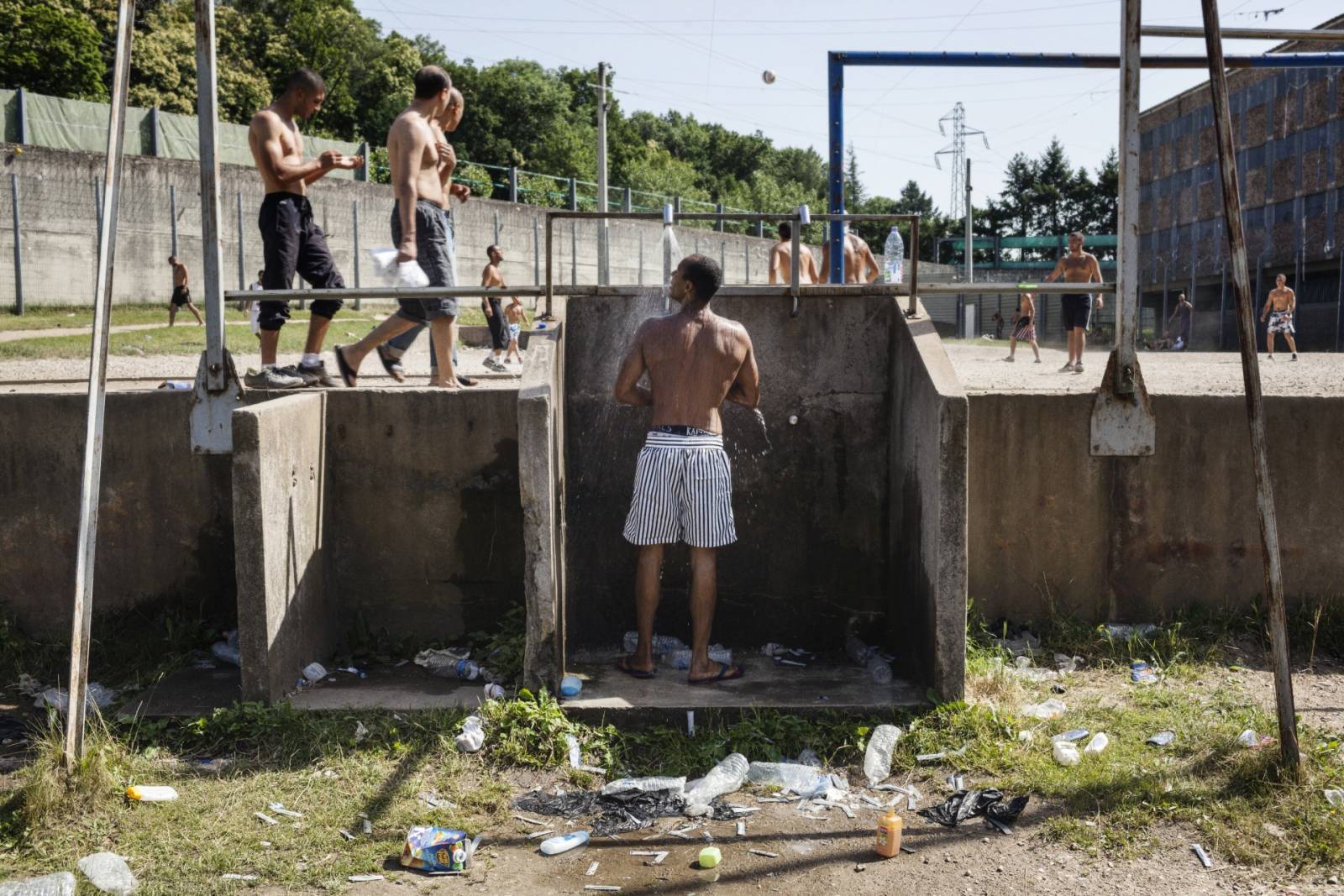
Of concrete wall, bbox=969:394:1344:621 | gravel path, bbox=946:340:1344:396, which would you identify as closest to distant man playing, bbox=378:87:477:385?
concrete wall, bbox=969:394:1344:621

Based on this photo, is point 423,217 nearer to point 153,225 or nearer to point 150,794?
point 150,794

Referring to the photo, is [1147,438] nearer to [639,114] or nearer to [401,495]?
[401,495]

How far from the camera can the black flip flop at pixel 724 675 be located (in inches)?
227

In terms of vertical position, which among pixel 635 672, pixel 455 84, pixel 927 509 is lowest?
pixel 635 672

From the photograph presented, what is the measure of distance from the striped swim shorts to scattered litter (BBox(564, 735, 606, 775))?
3.34 feet

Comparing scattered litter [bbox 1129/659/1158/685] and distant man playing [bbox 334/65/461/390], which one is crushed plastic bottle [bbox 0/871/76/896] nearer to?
distant man playing [bbox 334/65/461/390]

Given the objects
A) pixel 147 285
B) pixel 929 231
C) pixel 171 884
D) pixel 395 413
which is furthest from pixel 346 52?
pixel 171 884

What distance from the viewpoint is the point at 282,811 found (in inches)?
175

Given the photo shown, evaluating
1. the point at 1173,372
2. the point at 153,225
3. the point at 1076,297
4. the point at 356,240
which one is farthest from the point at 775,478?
the point at 153,225

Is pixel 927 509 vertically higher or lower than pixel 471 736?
higher

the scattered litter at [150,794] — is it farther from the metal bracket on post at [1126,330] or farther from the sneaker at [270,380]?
the metal bracket on post at [1126,330]

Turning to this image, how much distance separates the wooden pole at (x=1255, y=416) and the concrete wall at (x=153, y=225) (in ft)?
52.6

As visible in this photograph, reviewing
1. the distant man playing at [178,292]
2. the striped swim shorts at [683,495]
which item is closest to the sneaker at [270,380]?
the striped swim shorts at [683,495]

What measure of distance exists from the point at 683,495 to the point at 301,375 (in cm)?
244
